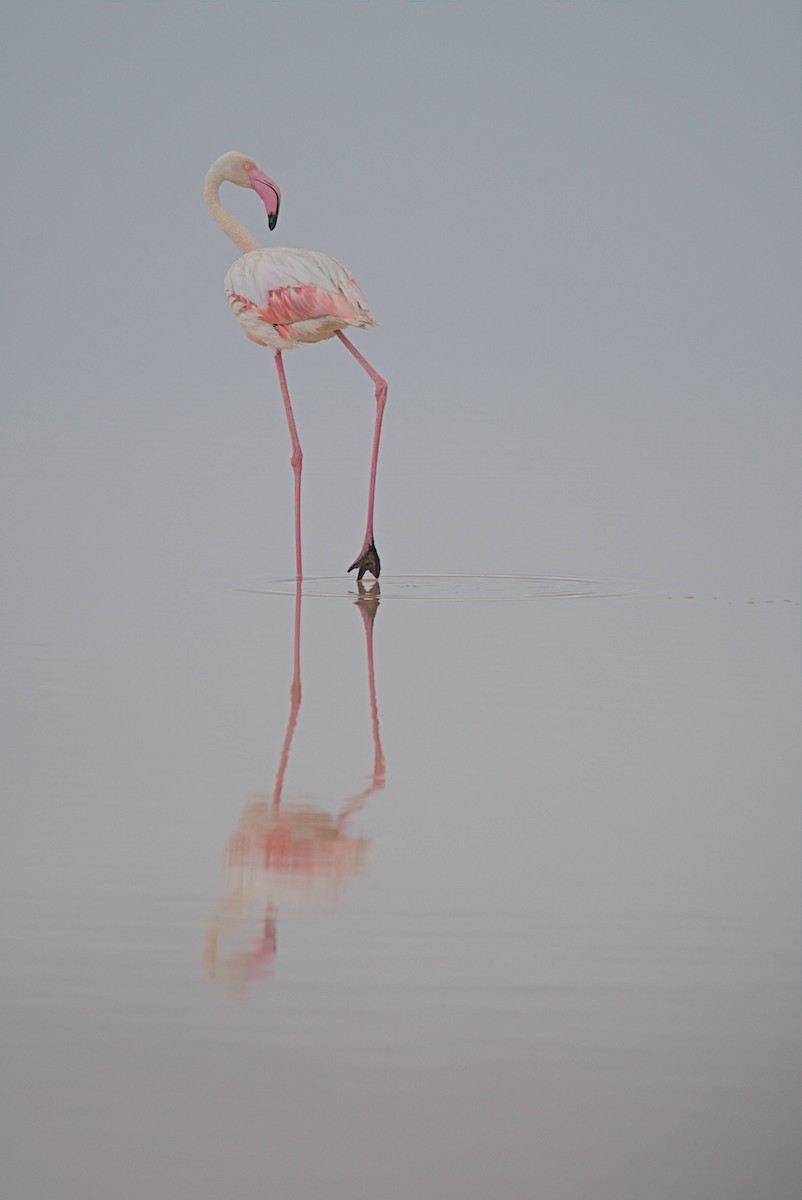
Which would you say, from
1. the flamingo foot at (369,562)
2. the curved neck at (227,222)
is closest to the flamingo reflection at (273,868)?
the flamingo foot at (369,562)

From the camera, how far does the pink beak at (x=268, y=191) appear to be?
17.3 feet

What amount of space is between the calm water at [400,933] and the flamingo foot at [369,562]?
1491 mm

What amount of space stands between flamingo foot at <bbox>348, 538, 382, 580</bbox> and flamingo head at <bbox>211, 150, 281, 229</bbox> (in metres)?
1.30

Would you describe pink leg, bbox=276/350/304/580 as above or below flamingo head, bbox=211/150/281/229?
below

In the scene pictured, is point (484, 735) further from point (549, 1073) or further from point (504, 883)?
point (549, 1073)

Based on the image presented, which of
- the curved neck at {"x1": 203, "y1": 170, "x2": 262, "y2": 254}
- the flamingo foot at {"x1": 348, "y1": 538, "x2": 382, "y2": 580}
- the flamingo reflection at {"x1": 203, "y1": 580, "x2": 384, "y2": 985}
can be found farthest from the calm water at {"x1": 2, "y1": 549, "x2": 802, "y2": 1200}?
the curved neck at {"x1": 203, "y1": 170, "x2": 262, "y2": 254}

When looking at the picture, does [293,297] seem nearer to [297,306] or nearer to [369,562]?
[297,306]

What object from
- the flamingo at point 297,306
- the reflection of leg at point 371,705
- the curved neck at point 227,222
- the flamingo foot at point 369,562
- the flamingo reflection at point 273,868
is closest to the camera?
the flamingo reflection at point 273,868

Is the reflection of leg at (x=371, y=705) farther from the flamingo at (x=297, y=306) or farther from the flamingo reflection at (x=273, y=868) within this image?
the flamingo at (x=297, y=306)

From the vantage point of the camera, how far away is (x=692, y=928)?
1.57 m

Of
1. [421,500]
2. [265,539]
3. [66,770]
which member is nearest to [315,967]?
[66,770]

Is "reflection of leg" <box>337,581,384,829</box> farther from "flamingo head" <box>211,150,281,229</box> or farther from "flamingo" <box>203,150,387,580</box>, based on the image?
"flamingo head" <box>211,150,281,229</box>

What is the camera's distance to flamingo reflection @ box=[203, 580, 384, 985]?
146 centimetres

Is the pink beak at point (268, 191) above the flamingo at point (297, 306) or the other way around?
above
